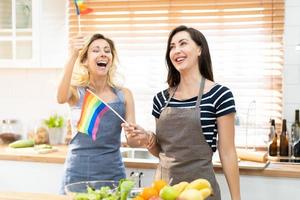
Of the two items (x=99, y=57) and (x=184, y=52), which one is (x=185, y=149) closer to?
(x=184, y=52)

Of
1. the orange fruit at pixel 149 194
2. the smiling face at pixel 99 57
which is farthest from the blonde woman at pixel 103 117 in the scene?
the orange fruit at pixel 149 194

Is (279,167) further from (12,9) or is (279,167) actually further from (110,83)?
(12,9)

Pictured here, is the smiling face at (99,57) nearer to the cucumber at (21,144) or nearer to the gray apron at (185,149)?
the gray apron at (185,149)

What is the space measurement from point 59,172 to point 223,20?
1.41 metres

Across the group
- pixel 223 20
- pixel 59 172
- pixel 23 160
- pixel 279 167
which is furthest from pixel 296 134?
pixel 23 160

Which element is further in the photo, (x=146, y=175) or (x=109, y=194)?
(x=146, y=175)

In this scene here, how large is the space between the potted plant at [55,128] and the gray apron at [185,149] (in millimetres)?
1437

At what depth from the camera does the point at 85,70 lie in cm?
221

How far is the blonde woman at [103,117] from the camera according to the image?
83.4 inches

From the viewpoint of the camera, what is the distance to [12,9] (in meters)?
3.13

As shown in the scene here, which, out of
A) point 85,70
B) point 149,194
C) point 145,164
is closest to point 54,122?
point 145,164

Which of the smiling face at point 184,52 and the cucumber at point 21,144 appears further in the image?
the cucumber at point 21,144

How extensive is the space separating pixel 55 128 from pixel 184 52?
1.59 m

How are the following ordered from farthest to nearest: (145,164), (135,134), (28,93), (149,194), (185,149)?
(28,93)
(145,164)
(185,149)
(135,134)
(149,194)
